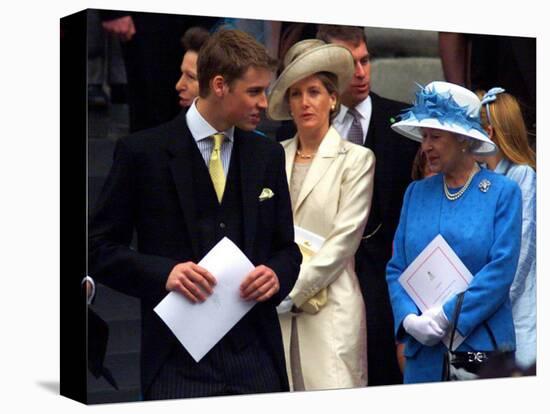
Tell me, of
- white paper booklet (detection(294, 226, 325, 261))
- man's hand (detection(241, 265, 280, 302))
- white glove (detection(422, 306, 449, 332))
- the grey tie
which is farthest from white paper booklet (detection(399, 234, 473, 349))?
man's hand (detection(241, 265, 280, 302))

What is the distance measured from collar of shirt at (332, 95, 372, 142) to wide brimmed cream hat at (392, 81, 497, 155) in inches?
A: 6.7

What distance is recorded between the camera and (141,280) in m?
6.34

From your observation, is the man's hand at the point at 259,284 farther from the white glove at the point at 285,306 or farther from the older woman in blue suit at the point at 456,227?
the older woman in blue suit at the point at 456,227

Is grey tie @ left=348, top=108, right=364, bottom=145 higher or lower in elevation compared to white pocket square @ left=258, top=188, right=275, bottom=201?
higher

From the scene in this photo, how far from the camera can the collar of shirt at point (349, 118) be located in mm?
6973

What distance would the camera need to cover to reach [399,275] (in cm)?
714

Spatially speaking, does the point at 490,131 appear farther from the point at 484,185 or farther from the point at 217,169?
the point at 217,169

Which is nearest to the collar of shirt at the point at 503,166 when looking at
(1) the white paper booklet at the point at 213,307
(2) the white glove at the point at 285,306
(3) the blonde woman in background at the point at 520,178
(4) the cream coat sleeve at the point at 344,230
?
(3) the blonde woman in background at the point at 520,178

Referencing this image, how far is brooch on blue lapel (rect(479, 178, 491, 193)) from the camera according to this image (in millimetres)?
6965

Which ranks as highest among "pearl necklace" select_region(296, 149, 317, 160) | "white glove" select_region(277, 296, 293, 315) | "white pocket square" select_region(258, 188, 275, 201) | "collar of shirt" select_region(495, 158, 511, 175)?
"pearl necklace" select_region(296, 149, 317, 160)

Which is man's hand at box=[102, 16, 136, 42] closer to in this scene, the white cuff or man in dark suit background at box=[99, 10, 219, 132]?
man in dark suit background at box=[99, 10, 219, 132]

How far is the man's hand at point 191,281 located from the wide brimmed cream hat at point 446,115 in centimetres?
151

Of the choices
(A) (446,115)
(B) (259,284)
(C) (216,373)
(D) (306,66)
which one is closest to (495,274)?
(A) (446,115)

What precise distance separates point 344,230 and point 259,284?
0.67m
